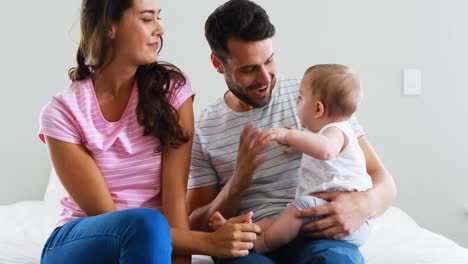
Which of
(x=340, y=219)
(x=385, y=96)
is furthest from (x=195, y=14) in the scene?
(x=340, y=219)

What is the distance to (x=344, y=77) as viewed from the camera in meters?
1.62

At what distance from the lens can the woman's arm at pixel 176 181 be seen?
1667mm

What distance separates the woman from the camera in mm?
1639

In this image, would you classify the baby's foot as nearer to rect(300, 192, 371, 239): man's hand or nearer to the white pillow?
rect(300, 192, 371, 239): man's hand

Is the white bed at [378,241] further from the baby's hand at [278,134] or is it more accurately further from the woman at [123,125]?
the baby's hand at [278,134]

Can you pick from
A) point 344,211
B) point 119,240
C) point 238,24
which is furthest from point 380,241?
point 119,240

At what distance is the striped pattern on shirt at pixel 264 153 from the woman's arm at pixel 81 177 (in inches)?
12.1

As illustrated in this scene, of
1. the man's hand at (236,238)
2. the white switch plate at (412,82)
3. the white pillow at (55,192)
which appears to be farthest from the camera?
the white switch plate at (412,82)

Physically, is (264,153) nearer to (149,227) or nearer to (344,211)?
(344,211)

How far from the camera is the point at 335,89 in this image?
1.62m

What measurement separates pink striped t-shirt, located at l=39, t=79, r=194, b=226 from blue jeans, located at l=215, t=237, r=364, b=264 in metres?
0.27

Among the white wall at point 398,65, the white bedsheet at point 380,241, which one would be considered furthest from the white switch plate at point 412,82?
the white bedsheet at point 380,241

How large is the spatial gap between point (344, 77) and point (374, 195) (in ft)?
0.97

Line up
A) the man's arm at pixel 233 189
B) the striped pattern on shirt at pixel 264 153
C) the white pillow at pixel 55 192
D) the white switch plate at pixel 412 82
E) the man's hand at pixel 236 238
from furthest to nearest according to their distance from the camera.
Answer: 1. the white switch plate at pixel 412 82
2. the white pillow at pixel 55 192
3. the striped pattern on shirt at pixel 264 153
4. the man's arm at pixel 233 189
5. the man's hand at pixel 236 238
